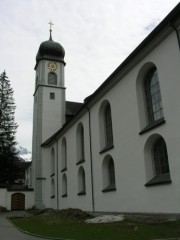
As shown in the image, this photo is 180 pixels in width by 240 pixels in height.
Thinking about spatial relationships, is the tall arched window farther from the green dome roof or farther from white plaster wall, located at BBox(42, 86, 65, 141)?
the green dome roof

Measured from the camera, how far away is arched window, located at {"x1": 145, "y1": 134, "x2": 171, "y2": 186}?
524 inches

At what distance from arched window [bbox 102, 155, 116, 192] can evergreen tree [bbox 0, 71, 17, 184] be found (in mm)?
23170

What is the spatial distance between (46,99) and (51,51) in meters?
6.91

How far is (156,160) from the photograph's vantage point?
14.0 m

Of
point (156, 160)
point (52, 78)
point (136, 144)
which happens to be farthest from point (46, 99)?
point (156, 160)

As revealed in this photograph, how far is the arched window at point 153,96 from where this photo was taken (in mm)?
14164

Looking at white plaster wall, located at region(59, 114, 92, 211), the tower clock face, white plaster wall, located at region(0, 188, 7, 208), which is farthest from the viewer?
the tower clock face

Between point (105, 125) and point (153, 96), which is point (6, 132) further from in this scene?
point (153, 96)

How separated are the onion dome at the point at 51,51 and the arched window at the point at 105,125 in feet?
69.7

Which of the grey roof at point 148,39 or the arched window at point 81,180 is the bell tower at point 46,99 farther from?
the grey roof at point 148,39

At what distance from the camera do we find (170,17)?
39.9 ft

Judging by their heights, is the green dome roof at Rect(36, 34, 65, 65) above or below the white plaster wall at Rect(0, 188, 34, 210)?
above

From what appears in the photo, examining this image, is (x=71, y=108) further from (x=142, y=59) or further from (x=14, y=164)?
(x=142, y=59)

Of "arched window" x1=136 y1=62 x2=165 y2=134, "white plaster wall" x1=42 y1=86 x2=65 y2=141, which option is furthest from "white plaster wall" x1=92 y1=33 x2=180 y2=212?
"white plaster wall" x1=42 y1=86 x2=65 y2=141
